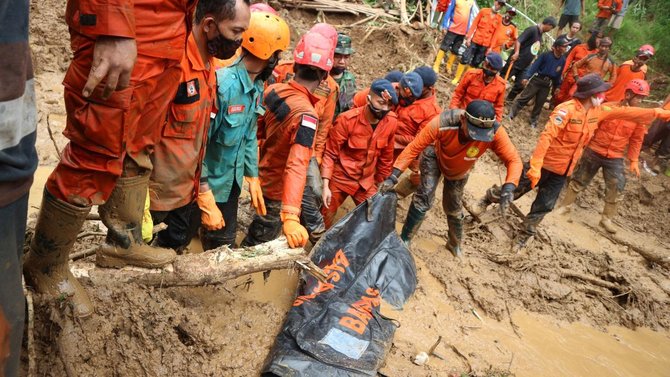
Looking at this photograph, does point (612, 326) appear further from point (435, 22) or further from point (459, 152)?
point (435, 22)

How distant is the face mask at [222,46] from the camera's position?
7.57ft

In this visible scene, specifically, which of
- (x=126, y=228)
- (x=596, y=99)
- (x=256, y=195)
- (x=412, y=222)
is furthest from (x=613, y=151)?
(x=126, y=228)

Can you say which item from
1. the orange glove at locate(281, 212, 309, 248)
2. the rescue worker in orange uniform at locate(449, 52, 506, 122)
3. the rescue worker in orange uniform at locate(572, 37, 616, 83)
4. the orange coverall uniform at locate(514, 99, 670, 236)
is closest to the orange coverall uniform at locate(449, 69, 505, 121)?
the rescue worker in orange uniform at locate(449, 52, 506, 122)

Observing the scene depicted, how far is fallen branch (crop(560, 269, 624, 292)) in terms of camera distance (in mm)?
5125

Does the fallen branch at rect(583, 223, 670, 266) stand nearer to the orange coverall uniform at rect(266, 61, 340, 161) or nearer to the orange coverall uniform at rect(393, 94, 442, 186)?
the orange coverall uniform at rect(393, 94, 442, 186)

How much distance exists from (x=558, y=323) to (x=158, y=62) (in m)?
4.25

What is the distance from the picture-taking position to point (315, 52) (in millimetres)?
3459

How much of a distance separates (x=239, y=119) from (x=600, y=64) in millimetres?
7875

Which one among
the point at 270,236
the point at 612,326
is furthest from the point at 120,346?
the point at 612,326

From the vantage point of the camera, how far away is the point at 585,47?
353 inches

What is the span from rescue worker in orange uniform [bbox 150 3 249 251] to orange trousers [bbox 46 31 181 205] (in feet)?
1.17

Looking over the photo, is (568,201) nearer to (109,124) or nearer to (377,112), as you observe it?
(377,112)

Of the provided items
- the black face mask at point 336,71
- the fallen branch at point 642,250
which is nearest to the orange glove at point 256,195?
the black face mask at point 336,71

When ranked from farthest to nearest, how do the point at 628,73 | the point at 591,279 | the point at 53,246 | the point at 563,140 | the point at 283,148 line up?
the point at 628,73 → the point at 563,140 → the point at 591,279 → the point at 283,148 → the point at 53,246
